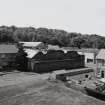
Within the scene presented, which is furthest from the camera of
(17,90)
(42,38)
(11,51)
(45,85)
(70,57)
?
(42,38)

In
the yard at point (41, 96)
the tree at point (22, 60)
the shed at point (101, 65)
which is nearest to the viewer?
the yard at point (41, 96)

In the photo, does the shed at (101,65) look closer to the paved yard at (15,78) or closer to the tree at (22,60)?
the paved yard at (15,78)

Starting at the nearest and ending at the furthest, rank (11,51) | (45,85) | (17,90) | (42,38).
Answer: (17,90) < (45,85) < (11,51) < (42,38)

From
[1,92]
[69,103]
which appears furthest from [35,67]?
→ [69,103]

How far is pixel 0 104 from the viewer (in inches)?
555

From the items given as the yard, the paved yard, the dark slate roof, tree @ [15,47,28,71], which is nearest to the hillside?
the yard

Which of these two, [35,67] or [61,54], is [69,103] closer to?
[35,67]

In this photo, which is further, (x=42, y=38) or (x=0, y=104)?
(x=42, y=38)

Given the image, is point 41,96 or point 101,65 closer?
point 41,96

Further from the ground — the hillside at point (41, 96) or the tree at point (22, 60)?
the tree at point (22, 60)

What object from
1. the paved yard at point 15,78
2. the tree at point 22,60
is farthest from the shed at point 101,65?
→ the tree at point 22,60

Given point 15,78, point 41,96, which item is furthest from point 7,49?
point 41,96

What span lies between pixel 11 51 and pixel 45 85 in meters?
19.8

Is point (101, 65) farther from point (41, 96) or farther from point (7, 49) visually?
point (7, 49)
